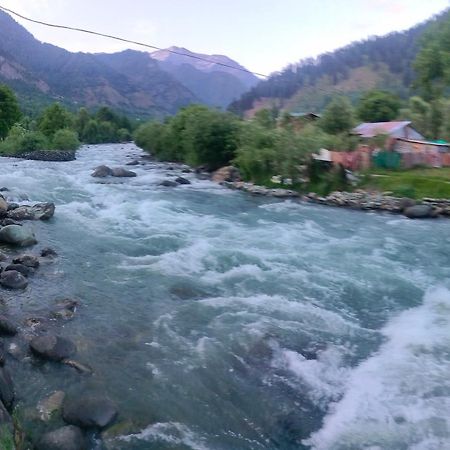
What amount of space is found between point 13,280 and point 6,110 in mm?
55735

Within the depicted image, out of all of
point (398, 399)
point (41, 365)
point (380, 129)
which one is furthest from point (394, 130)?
point (41, 365)

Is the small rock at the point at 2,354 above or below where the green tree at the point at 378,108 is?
below

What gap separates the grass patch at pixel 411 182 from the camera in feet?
96.8

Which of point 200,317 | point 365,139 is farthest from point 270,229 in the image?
point 365,139

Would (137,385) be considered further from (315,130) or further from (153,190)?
(315,130)

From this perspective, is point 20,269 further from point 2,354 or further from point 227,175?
point 227,175

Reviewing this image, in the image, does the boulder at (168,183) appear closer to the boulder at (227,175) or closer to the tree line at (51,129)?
the boulder at (227,175)

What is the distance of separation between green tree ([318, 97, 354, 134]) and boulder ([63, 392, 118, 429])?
3799 cm

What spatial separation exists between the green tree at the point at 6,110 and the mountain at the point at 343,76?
70.2 metres

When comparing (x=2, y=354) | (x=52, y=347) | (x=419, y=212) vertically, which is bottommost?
(x=2, y=354)

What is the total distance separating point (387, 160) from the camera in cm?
3700

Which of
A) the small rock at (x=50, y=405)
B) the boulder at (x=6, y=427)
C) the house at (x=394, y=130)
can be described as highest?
the house at (x=394, y=130)

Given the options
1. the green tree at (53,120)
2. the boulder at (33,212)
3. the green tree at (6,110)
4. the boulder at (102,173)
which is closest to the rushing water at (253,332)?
the boulder at (33,212)

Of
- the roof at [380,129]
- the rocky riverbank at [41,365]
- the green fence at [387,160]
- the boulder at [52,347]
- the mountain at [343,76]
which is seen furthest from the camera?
the mountain at [343,76]
